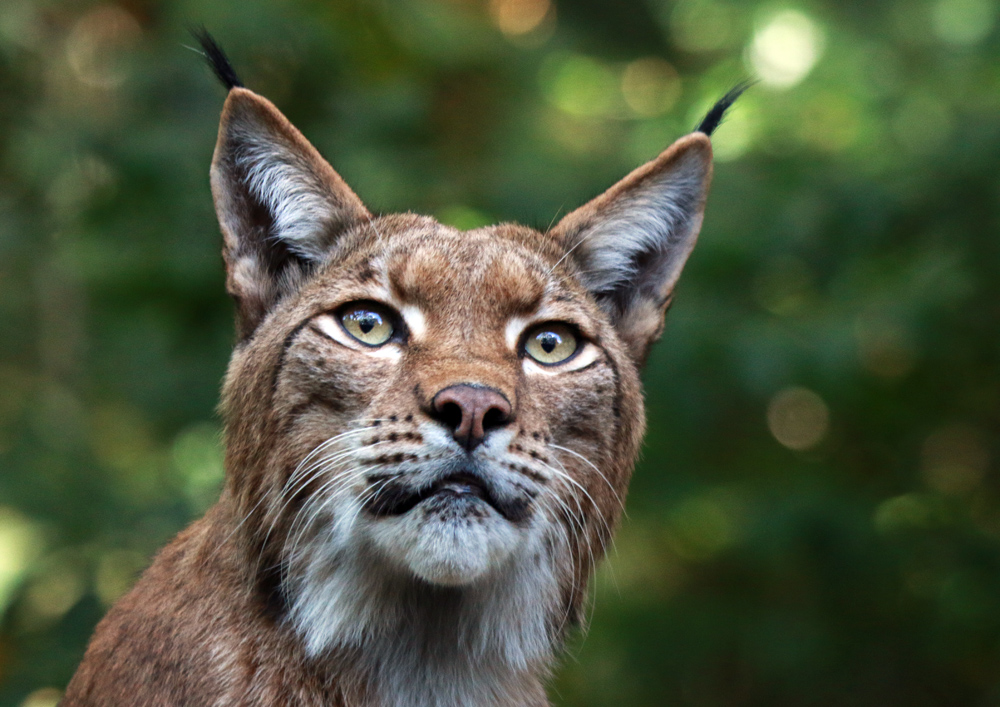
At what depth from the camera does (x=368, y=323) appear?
3.35m

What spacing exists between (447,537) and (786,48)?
192 inches

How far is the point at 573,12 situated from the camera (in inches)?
385

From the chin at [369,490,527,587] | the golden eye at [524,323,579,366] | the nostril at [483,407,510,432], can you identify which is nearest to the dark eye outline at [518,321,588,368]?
the golden eye at [524,323,579,366]

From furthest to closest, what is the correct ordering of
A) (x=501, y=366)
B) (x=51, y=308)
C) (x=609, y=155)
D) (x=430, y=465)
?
(x=51, y=308) → (x=609, y=155) → (x=501, y=366) → (x=430, y=465)

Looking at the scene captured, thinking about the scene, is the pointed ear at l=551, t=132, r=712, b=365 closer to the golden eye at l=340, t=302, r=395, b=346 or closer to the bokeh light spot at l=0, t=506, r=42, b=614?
the golden eye at l=340, t=302, r=395, b=346

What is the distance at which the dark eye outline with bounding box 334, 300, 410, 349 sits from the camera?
3.30 meters

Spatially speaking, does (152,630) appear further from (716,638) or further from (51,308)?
(51,308)

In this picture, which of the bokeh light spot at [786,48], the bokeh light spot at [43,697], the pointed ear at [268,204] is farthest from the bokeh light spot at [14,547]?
the bokeh light spot at [786,48]

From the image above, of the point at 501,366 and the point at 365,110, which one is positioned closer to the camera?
the point at 501,366

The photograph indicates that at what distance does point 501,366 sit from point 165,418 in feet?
12.0

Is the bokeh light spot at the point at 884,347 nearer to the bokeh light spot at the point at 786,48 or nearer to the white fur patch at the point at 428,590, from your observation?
the bokeh light spot at the point at 786,48

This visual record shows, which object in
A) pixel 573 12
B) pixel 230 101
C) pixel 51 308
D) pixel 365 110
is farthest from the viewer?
pixel 573 12

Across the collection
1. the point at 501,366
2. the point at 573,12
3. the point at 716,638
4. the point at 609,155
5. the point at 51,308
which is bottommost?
the point at 716,638

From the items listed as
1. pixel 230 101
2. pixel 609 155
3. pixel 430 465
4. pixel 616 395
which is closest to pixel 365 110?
pixel 609 155
